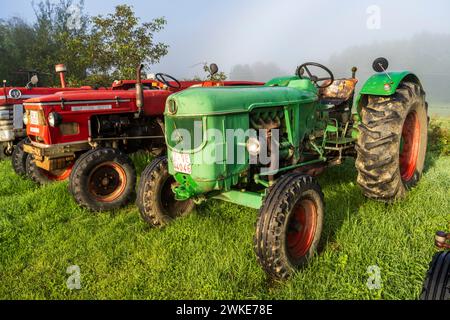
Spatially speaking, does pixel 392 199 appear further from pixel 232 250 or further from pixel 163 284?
pixel 163 284

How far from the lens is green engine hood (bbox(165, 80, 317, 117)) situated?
7.95 feet

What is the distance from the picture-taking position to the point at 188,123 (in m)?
2.62

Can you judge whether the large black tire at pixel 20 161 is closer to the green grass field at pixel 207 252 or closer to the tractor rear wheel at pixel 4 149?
the tractor rear wheel at pixel 4 149

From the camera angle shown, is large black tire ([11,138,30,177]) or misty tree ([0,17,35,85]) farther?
misty tree ([0,17,35,85])

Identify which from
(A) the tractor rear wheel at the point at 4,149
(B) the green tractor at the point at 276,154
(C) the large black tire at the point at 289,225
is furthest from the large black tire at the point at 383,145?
(A) the tractor rear wheel at the point at 4,149

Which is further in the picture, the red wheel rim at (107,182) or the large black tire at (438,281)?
the red wheel rim at (107,182)

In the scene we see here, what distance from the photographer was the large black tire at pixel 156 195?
3.27 m

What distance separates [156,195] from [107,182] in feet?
4.01

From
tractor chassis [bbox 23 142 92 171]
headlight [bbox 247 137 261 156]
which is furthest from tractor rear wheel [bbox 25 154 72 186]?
headlight [bbox 247 137 261 156]

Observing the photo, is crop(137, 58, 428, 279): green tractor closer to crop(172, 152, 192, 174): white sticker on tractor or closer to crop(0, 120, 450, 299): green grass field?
crop(172, 152, 192, 174): white sticker on tractor

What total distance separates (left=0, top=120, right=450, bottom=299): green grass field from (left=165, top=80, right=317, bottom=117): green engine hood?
114 centimetres

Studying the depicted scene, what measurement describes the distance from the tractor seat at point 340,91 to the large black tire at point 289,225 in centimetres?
238
